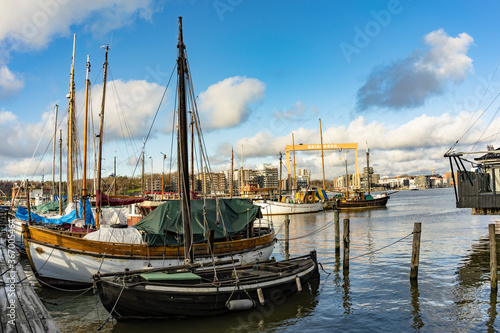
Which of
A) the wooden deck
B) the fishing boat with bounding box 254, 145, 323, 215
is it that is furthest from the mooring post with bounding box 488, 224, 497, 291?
the fishing boat with bounding box 254, 145, 323, 215

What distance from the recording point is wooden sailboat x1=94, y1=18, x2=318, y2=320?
38.5 ft

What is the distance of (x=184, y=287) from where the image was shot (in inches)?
475

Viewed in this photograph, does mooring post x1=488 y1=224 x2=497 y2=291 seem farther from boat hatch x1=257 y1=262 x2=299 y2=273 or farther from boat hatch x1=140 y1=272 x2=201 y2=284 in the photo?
boat hatch x1=140 y1=272 x2=201 y2=284

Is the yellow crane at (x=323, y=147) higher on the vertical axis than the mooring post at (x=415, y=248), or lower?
higher

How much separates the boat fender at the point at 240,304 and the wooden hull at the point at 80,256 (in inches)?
107

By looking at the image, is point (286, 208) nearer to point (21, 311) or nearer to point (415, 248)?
point (415, 248)

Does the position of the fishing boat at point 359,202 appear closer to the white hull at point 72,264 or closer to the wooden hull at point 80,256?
the wooden hull at point 80,256

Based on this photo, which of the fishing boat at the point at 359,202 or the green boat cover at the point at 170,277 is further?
the fishing boat at the point at 359,202

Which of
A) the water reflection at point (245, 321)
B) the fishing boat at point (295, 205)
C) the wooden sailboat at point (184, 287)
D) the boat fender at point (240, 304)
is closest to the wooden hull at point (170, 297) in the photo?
the wooden sailboat at point (184, 287)

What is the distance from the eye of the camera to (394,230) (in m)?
37.1

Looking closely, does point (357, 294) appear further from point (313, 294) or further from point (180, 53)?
point (180, 53)

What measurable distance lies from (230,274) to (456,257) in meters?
15.6

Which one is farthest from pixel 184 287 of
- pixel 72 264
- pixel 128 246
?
pixel 72 264

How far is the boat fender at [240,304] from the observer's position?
41.7ft
